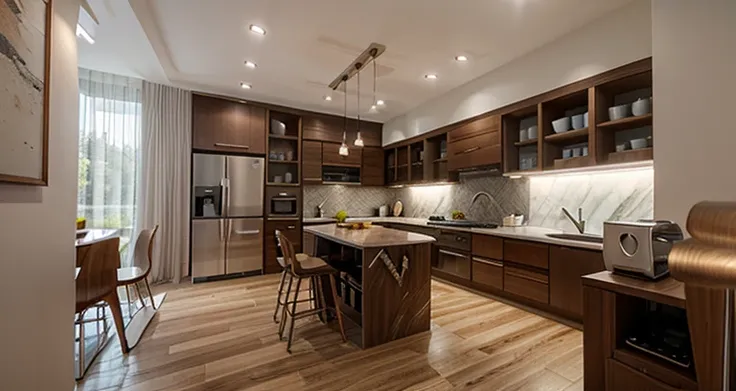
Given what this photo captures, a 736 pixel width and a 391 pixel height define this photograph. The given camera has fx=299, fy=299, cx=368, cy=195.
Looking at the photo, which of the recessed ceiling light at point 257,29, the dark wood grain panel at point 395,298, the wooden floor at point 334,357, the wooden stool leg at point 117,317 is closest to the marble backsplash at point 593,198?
the wooden floor at point 334,357

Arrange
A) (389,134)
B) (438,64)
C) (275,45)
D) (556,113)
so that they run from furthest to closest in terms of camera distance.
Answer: (389,134) < (438,64) < (556,113) < (275,45)

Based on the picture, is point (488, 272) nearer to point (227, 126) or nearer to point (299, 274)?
point (299, 274)

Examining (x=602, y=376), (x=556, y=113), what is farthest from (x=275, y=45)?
(x=602, y=376)

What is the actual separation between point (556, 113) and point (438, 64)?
1392 millimetres

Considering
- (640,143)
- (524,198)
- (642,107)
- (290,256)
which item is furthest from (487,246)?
(290,256)

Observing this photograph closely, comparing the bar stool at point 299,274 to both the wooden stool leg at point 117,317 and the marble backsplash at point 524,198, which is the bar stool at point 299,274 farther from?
the marble backsplash at point 524,198

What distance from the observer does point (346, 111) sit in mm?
5266

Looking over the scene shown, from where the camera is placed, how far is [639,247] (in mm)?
1350

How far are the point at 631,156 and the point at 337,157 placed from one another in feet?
13.0

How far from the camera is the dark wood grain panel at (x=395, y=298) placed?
2.36 meters

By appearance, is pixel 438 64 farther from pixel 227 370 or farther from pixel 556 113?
pixel 227 370

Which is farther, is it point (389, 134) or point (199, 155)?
point (389, 134)

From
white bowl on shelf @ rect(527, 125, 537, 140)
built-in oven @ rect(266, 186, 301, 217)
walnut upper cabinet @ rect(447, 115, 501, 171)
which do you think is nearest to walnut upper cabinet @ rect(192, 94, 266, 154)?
built-in oven @ rect(266, 186, 301, 217)

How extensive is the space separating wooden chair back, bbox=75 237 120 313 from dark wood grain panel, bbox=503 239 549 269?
352cm
